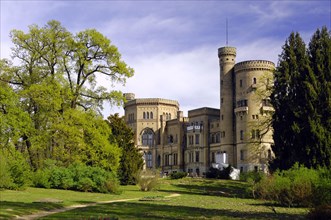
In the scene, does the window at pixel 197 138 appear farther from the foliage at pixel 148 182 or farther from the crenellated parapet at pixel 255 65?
the foliage at pixel 148 182

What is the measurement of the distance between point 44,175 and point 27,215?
17089 mm

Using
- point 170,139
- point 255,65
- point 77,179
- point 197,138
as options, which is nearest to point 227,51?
point 255,65

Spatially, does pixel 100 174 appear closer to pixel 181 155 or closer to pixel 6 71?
pixel 6 71

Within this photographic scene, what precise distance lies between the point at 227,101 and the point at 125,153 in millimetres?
36496

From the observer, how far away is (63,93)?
124 feet

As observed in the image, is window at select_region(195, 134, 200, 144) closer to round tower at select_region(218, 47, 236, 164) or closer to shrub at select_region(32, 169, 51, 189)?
round tower at select_region(218, 47, 236, 164)

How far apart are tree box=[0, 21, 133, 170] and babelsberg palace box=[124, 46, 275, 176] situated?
1146 inches

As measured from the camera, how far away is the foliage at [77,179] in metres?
35.1

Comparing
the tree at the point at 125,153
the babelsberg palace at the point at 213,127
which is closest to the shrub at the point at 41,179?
the tree at the point at 125,153

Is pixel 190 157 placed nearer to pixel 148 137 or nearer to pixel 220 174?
pixel 148 137

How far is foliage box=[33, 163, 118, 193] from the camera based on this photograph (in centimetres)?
3509

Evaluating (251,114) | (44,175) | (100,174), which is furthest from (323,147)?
(251,114)

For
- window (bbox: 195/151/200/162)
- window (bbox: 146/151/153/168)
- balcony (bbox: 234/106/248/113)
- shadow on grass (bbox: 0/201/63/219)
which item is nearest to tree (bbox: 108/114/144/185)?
shadow on grass (bbox: 0/201/63/219)

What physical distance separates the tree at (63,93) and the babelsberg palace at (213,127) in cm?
2910
